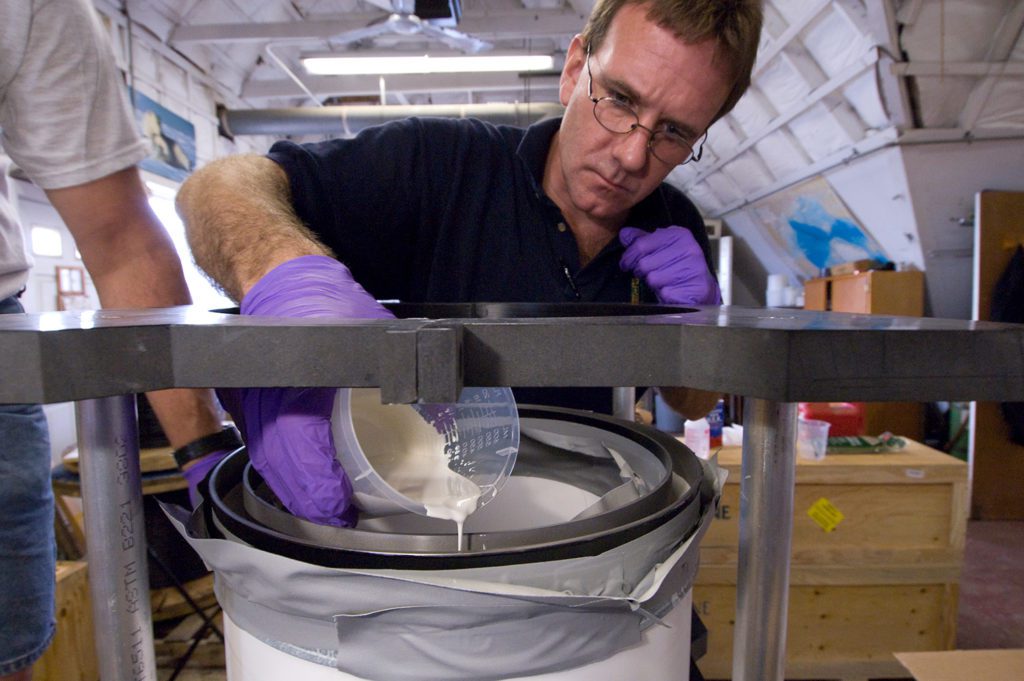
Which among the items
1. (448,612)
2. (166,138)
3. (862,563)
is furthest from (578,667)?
(166,138)

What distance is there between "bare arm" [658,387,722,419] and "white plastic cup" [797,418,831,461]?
2.70 feet

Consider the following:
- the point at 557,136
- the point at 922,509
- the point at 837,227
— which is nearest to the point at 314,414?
the point at 557,136

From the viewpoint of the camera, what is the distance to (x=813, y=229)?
156 inches

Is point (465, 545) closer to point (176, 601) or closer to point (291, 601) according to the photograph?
point (291, 601)

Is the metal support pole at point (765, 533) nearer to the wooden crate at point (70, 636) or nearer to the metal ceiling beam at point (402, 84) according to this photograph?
the wooden crate at point (70, 636)

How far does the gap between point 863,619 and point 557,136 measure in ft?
5.22

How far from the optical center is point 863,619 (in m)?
1.65

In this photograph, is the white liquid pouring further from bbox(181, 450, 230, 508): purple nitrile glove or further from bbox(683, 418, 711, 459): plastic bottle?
bbox(683, 418, 711, 459): plastic bottle

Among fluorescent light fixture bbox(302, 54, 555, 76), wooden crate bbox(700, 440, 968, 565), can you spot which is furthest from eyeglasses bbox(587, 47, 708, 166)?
fluorescent light fixture bbox(302, 54, 555, 76)

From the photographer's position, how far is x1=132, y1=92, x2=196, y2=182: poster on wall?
2891mm

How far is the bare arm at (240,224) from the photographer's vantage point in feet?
1.91

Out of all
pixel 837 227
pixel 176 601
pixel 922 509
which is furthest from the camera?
pixel 837 227

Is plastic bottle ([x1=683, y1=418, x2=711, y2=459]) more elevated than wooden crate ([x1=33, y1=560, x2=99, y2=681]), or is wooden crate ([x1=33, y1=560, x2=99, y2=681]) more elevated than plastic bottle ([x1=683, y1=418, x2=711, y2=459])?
plastic bottle ([x1=683, y1=418, x2=711, y2=459])

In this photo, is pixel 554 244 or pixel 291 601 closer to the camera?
pixel 291 601
